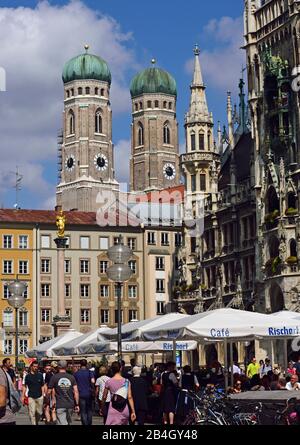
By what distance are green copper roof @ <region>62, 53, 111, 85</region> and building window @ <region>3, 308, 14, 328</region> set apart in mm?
95611

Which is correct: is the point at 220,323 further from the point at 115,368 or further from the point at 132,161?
the point at 132,161

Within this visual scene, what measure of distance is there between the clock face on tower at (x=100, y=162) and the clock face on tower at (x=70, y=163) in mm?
3937

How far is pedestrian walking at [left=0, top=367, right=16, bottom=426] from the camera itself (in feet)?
47.0

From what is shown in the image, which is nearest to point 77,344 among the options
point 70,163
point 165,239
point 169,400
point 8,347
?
point 169,400

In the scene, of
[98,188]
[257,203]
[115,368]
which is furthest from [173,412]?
[98,188]

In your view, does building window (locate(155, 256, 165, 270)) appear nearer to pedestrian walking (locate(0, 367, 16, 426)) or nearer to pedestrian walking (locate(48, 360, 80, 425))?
pedestrian walking (locate(48, 360, 80, 425))

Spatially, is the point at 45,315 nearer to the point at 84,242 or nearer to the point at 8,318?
the point at 8,318

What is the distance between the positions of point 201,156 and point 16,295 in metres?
44.0

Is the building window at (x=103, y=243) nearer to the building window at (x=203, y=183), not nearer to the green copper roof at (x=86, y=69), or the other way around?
the building window at (x=203, y=183)

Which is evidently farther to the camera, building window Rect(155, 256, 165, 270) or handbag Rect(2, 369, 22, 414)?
building window Rect(155, 256, 165, 270)

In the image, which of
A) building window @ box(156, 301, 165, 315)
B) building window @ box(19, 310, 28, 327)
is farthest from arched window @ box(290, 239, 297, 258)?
building window @ box(19, 310, 28, 327)

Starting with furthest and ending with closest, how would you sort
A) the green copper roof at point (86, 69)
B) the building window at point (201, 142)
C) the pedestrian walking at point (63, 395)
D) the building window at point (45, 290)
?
the green copper roof at point (86, 69), the building window at point (45, 290), the building window at point (201, 142), the pedestrian walking at point (63, 395)

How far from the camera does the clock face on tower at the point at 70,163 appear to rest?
181625 mm

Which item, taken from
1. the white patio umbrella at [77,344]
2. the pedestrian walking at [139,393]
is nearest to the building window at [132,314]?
the white patio umbrella at [77,344]
